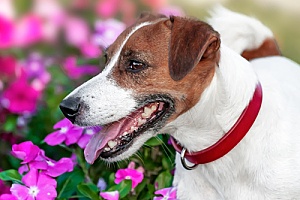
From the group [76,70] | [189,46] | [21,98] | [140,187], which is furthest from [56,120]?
[189,46]

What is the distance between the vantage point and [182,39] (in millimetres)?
3186

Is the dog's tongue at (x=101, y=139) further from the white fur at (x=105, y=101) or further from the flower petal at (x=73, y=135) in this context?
A: the flower petal at (x=73, y=135)

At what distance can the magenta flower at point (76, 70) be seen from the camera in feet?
15.0

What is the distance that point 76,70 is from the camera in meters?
4.75

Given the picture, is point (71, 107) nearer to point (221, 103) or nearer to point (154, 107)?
point (154, 107)

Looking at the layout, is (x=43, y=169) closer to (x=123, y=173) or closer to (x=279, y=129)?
(x=123, y=173)

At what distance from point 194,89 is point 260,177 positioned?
46 cm

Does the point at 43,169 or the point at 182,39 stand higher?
the point at 182,39

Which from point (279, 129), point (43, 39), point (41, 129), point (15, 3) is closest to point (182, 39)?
point (279, 129)

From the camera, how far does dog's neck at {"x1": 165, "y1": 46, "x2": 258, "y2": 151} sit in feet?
10.8

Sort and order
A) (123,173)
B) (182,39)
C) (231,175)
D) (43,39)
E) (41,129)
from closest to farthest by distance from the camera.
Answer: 1. (182,39)
2. (231,175)
3. (123,173)
4. (41,129)
5. (43,39)

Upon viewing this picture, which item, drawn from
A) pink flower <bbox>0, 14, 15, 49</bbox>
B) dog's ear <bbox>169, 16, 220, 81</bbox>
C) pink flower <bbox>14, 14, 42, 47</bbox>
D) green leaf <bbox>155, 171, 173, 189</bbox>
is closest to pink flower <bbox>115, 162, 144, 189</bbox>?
green leaf <bbox>155, 171, 173, 189</bbox>

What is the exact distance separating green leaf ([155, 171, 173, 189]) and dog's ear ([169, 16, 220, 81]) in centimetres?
75

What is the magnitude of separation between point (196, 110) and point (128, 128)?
0.92 feet
